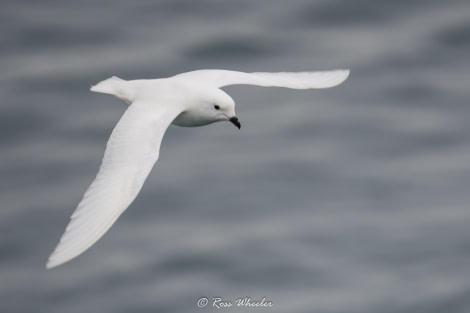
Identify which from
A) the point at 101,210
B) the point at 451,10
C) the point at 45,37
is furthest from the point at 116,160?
the point at 451,10

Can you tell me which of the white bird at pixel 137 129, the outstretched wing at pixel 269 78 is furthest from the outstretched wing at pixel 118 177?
the outstretched wing at pixel 269 78

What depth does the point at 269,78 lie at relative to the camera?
13586 millimetres

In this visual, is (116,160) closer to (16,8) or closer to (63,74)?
(63,74)

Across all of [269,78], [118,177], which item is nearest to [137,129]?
[118,177]

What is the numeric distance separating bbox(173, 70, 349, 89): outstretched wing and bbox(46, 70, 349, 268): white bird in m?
0.01

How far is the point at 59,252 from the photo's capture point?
10391 millimetres

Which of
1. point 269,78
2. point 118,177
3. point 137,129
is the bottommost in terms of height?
point 118,177

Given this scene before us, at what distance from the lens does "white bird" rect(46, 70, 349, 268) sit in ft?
35.3

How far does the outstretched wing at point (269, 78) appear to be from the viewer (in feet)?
43.2

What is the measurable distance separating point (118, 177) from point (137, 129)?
0.67 m

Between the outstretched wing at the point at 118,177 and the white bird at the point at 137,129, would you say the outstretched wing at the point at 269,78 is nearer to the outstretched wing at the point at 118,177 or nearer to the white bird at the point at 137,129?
the white bird at the point at 137,129

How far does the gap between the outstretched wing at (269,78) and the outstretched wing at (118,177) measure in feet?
3.79

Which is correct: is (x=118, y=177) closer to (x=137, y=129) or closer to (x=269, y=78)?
(x=137, y=129)

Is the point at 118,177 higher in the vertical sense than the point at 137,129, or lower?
lower
